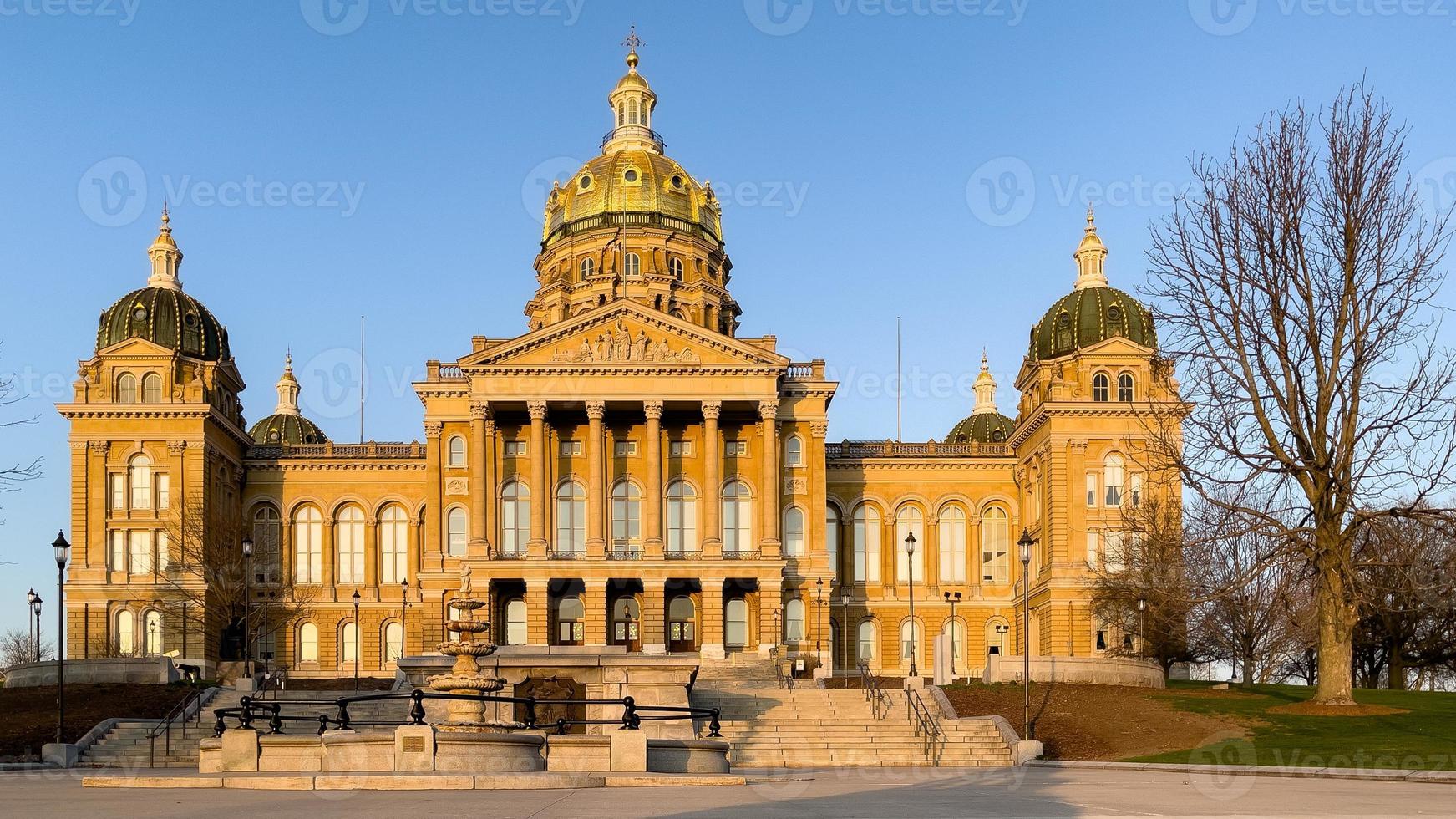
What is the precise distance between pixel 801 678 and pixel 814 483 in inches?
382

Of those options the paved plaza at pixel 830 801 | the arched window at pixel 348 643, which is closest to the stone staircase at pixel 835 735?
the paved plaza at pixel 830 801

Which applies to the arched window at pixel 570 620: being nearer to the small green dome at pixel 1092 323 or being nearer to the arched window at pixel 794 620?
the arched window at pixel 794 620

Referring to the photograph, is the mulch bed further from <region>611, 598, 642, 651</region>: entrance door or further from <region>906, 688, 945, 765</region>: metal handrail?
<region>611, 598, 642, 651</region>: entrance door

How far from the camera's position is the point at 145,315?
257 ft

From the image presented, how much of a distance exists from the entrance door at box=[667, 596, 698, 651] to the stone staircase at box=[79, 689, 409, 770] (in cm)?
2652

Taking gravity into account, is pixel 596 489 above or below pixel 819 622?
above

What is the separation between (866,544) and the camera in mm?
83125

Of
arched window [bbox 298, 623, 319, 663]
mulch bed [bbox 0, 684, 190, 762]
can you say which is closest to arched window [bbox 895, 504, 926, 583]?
arched window [bbox 298, 623, 319, 663]

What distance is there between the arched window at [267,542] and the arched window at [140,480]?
23.9ft

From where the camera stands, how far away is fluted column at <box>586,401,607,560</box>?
238 feet

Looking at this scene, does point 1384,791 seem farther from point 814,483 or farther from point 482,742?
point 814,483

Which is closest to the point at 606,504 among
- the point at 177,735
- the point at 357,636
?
the point at 357,636

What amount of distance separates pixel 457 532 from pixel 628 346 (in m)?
12.0

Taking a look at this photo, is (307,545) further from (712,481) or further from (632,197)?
(632,197)
